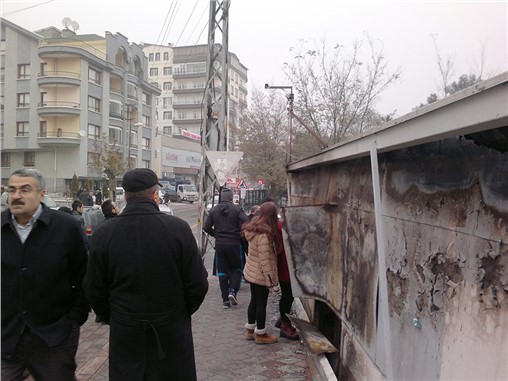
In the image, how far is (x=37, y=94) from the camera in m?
42.0

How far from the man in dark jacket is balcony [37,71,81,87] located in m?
42.9

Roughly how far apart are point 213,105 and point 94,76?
38572 mm

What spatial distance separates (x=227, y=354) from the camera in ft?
16.6

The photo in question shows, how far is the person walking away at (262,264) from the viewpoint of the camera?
5.31m

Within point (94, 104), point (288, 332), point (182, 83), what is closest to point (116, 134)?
point (94, 104)

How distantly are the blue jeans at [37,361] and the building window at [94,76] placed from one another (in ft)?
148

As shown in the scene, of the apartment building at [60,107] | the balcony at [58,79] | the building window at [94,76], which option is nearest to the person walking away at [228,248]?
the apartment building at [60,107]

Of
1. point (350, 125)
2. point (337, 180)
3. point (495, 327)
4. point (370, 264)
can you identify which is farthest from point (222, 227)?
point (350, 125)

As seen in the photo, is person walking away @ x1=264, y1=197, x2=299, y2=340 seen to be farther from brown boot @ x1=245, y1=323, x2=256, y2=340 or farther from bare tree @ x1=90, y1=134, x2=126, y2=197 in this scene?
bare tree @ x1=90, y1=134, x2=126, y2=197

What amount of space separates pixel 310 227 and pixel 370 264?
1274 mm

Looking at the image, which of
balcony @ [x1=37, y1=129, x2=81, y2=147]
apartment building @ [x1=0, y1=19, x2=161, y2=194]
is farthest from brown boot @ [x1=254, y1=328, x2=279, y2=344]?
balcony @ [x1=37, y1=129, x2=81, y2=147]

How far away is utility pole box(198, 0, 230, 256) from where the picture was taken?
35.4 feet

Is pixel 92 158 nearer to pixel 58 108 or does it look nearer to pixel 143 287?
pixel 58 108

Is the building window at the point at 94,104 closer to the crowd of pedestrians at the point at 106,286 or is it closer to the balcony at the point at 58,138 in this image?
the balcony at the point at 58,138
